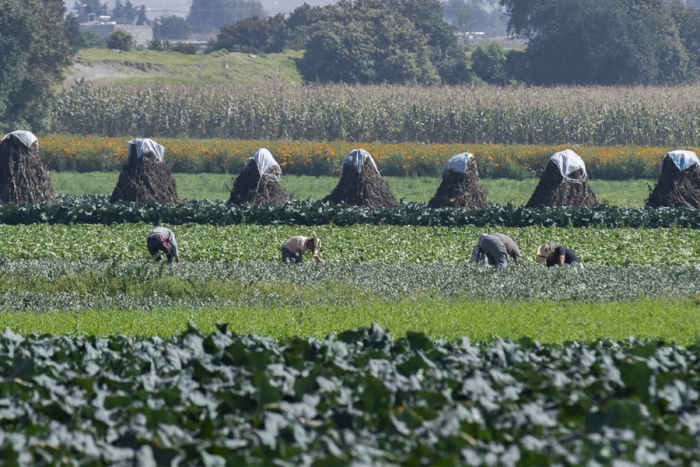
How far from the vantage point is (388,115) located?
5344 centimetres

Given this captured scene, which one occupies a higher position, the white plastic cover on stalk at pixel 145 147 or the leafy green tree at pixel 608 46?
the leafy green tree at pixel 608 46

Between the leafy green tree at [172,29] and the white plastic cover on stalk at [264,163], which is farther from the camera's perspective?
the leafy green tree at [172,29]

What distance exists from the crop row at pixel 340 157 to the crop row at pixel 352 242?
16.3 meters

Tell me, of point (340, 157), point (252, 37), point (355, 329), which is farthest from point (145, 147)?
point (252, 37)

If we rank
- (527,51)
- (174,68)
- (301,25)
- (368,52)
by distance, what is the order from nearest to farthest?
(174,68) < (368,52) < (527,51) < (301,25)

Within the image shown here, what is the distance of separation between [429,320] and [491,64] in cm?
7180

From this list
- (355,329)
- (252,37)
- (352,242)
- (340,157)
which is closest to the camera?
(355,329)

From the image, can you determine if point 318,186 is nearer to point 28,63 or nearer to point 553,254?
point 553,254

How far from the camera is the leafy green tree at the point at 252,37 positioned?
99.2 m

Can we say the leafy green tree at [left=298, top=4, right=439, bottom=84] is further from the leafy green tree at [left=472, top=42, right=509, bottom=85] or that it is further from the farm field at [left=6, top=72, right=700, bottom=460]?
the farm field at [left=6, top=72, right=700, bottom=460]

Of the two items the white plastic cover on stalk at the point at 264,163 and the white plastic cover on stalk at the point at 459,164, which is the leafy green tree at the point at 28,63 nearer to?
the white plastic cover on stalk at the point at 264,163

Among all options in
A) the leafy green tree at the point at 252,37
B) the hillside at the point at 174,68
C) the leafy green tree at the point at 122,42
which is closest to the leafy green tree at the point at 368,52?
the hillside at the point at 174,68

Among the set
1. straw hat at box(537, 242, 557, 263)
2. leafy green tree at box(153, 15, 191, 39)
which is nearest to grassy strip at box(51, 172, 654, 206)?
straw hat at box(537, 242, 557, 263)

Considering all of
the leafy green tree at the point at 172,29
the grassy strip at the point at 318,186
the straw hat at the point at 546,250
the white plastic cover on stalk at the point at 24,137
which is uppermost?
the straw hat at the point at 546,250
